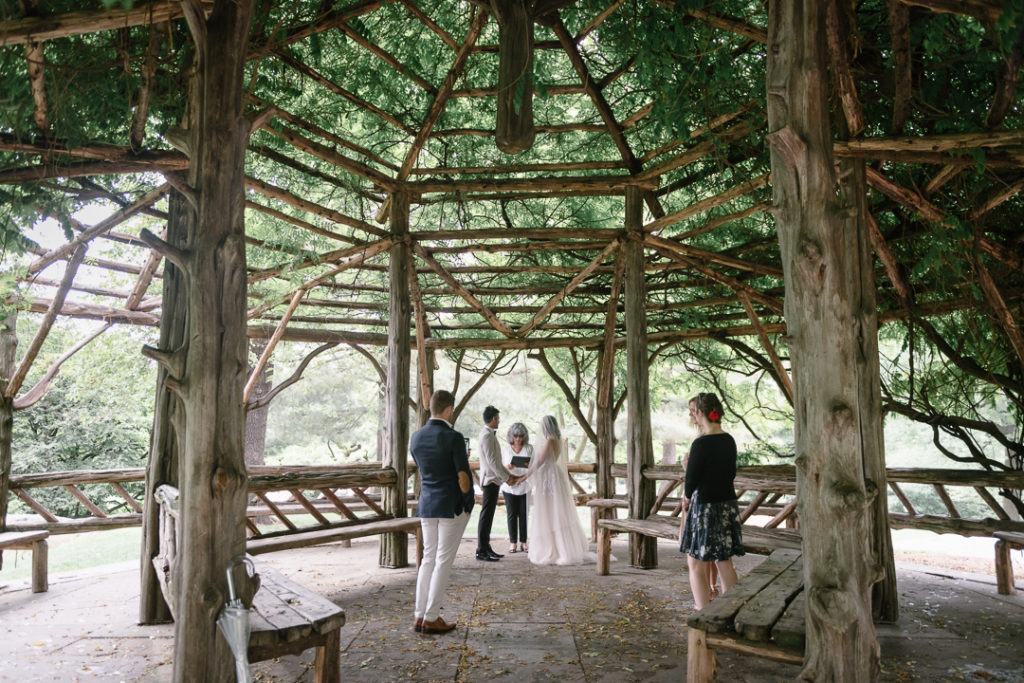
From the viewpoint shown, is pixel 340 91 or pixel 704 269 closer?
pixel 340 91

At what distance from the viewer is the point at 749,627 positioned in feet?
10.5

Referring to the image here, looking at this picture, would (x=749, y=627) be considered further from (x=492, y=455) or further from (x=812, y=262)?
(x=492, y=455)

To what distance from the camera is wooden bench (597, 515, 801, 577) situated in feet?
19.1

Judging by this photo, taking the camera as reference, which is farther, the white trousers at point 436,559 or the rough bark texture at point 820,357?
the white trousers at point 436,559

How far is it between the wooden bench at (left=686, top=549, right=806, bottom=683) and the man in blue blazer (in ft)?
6.79

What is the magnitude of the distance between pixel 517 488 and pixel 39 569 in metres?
5.18

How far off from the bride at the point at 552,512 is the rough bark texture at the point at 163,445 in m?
4.22

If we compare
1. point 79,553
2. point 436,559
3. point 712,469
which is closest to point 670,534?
point 712,469

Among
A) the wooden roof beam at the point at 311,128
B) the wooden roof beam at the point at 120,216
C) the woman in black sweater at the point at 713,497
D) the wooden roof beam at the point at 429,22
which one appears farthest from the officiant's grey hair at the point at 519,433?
the wooden roof beam at the point at 120,216

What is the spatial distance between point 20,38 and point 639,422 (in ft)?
20.5

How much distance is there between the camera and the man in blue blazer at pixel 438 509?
515 cm

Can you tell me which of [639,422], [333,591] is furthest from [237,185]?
[639,422]

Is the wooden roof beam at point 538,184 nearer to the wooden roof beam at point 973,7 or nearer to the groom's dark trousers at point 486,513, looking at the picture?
the groom's dark trousers at point 486,513

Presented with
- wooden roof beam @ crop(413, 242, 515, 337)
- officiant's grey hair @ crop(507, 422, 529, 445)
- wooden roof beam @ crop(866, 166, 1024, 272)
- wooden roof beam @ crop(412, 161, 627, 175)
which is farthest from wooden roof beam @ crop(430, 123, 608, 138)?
officiant's grey hair @ crop(507, 422, 529, 445)
